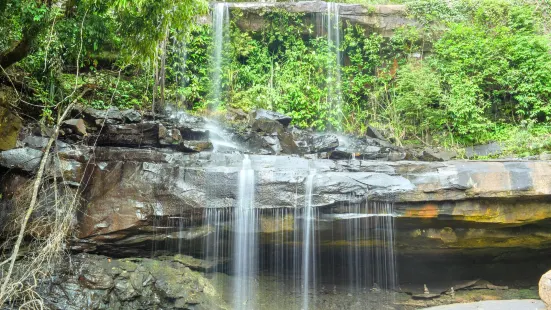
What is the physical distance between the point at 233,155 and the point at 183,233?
190 centimetres

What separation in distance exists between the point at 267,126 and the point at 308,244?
3800 mm

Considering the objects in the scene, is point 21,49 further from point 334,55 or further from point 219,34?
point 334,55

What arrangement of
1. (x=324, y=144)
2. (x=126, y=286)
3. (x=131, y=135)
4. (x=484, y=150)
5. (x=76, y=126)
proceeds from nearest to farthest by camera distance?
(x=126, y=286) → (x=76, y=126) → (x=131, y=135) → (x=324, y=144) → (x=484, y=150)

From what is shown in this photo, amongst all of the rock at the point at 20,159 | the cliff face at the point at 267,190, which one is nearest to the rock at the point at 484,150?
the cliff face at the point at 267,190

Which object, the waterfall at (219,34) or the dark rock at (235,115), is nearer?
the dark rock at (235,115)

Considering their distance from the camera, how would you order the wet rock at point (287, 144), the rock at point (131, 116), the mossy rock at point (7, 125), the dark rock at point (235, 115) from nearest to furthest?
the mossy rock at point (7, 125)
the rock at point (131, 116)
the wet rock at point (287, 144)
the dark rock at point (235, 115)

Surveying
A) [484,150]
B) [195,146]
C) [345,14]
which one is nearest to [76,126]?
[195,146]

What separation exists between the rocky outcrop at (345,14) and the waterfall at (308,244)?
9156 millimetres

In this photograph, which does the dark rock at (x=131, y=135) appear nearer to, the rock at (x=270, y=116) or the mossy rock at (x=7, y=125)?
the mossy rock at (x=7, y=125)

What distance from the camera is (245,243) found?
27.0 ft

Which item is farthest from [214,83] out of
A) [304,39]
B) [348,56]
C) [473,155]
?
[473,155]

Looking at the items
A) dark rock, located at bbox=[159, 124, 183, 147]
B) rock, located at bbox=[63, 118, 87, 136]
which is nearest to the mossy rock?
rock, located at bbox=[63, 118, 87, 136]

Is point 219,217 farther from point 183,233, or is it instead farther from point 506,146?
point 506,146

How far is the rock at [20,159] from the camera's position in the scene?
7.41 metres
